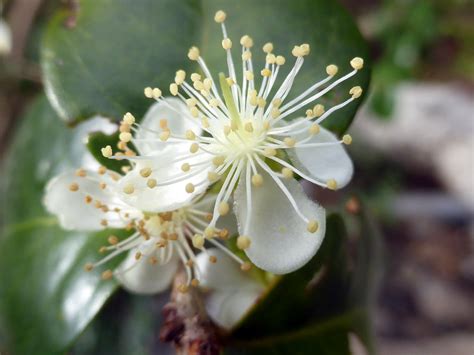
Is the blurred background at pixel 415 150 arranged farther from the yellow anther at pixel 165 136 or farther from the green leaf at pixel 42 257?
the yellow anther at pixel 165 136

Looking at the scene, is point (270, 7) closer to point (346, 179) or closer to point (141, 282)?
point (346, 179)

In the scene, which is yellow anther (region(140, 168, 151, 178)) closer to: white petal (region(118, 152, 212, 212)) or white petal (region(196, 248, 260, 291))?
white petal (region(118, 152, 212, 212))

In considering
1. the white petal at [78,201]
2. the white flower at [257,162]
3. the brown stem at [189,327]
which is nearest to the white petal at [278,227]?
the white flower at [257,162]

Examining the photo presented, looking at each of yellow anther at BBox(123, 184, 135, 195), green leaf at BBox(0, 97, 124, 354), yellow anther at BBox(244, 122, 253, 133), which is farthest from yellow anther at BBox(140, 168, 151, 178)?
green leaf at BBox(0, 97, 124, 354)

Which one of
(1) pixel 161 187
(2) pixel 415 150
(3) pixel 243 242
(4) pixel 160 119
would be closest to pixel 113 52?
(4) pixel 160 119

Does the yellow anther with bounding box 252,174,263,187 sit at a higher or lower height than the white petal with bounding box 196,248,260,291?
higher

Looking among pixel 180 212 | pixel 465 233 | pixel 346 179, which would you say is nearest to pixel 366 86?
pixel 346 179
